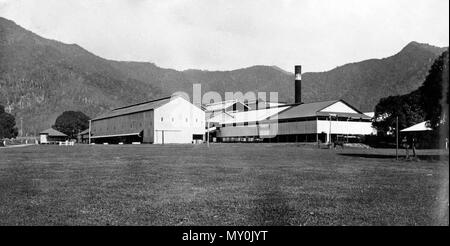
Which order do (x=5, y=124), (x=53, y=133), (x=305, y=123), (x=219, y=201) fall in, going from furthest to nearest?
(x=53, y=133) < (x=5, y=124) < (x=305, y=123) < (x=219, y=201)

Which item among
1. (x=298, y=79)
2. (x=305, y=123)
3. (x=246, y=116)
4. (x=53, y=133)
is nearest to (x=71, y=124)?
(x=53, y=133)

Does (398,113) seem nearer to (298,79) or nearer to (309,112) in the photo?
(309,112)

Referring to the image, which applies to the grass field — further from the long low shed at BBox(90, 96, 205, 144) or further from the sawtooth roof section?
the long low shed at BBox(90, 96, 205, 144)

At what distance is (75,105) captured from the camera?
200m

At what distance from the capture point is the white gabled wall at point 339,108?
80.2 meters

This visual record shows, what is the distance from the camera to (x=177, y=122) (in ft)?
288

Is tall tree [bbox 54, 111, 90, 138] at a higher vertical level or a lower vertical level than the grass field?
higher

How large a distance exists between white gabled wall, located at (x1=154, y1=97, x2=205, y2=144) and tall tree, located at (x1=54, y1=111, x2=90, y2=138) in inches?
2411

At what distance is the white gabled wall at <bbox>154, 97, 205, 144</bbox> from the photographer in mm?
85812

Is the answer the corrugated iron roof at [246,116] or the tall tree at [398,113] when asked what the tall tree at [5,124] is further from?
the tall tree at [398,113]

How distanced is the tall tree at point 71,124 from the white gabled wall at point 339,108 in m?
84.2

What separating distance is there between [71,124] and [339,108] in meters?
86.3

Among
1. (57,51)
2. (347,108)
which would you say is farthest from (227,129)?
(57,51)

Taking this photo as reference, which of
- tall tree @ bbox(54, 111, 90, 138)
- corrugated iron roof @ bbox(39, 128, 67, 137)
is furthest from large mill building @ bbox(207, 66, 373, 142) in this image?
tall tree @ bbox(54, 111, 90, 138)
